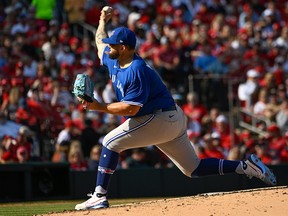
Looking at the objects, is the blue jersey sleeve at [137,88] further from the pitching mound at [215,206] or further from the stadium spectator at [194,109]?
the stadium spectator at [194,109]

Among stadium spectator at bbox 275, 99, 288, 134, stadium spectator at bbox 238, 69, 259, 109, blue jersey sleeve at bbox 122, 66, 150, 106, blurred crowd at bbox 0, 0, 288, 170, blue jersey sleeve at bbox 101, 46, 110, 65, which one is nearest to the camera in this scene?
blue jersey sleeve at bbox 122, 66, 150, 106

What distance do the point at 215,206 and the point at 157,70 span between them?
921 cm

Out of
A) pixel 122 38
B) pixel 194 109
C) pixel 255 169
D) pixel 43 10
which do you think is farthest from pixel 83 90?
pixel 43 10

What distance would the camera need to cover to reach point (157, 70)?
17.0m

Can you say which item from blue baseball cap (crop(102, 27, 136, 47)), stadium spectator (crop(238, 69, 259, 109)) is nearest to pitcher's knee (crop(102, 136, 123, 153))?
blue baseball cap (crop(102, 27, 136, 47))

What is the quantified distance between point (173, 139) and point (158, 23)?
35.6 feet

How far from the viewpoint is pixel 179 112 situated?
863 cm

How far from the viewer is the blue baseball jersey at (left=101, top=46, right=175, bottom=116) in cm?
814

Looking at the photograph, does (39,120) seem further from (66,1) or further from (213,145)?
(66,1)

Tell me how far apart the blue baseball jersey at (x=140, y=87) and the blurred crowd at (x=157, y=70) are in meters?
4.69

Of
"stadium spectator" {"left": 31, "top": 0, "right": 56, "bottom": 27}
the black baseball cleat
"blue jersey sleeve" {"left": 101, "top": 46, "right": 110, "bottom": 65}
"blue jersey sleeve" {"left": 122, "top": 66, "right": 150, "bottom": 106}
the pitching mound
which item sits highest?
"stadium spectator" {"left": 31, "top": 0, "right": 56, "bottom": 27}

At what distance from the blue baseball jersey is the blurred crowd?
4695 millimetres

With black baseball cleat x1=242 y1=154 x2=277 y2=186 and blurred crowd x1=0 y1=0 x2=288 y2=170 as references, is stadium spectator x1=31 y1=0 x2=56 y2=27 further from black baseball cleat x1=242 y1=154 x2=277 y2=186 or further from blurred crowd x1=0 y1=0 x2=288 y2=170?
black baseball cleat x1=242 y1=154 x2=277 y2=186

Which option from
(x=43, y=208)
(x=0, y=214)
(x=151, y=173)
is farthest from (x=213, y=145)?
(x=0, y=214)
